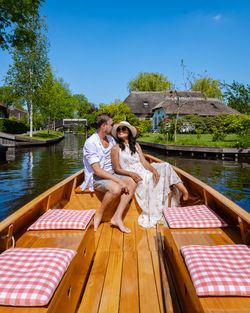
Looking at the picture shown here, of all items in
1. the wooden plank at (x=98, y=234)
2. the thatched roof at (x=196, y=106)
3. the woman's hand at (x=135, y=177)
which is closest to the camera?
the wooden plank at (x=98, y=234)

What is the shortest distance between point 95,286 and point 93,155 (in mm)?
1540

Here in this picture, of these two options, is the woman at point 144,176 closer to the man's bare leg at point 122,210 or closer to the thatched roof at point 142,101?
the man's bare leg at point 122,210

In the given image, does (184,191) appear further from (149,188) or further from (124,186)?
(124,186)

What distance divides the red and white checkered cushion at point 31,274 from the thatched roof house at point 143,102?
3963 centimetres

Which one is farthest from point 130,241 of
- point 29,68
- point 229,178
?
point 29,68

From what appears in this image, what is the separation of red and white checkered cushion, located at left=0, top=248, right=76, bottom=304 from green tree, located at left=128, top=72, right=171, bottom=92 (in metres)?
48.4

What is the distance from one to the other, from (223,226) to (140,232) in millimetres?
1100

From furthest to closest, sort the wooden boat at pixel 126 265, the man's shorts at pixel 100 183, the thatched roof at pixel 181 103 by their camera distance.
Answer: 1. the thatched roof at pixel 181 103
2. the man's shorts at pixel 100 183
3. the wooden boat at pixel 126 265

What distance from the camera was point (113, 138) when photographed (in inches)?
153

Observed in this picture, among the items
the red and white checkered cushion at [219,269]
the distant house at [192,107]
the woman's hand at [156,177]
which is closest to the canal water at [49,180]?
the woman's hand at [156,177]

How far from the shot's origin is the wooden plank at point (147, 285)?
1.78m

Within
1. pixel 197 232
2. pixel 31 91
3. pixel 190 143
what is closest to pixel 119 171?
pixel 197 232

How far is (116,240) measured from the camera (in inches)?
114

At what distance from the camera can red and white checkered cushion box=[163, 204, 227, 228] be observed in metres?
2.31
